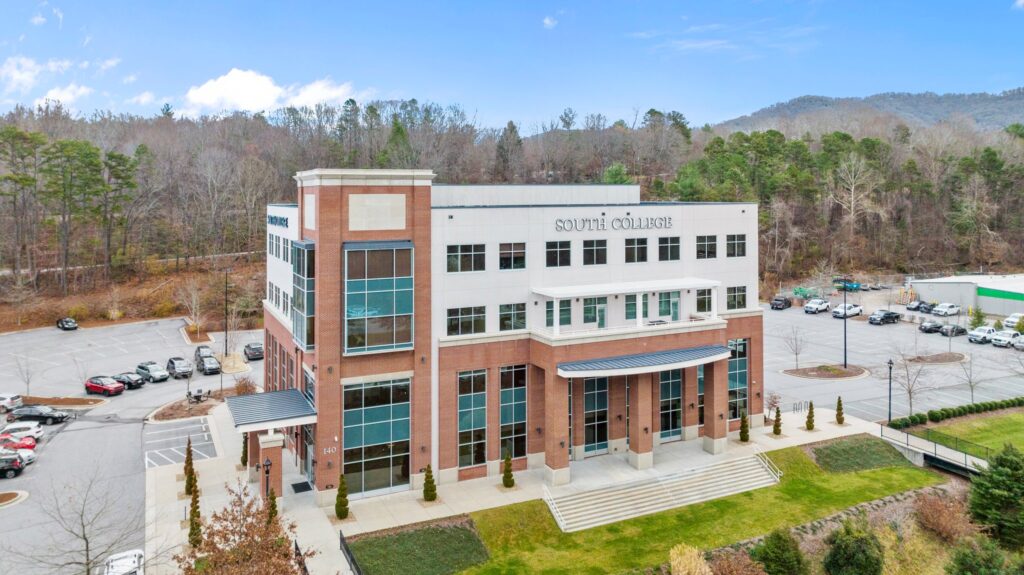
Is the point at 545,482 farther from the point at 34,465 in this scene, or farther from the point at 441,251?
the point at 34,465

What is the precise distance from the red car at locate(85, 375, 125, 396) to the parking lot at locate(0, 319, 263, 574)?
940mm

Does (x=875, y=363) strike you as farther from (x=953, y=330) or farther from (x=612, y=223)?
(x=612, y=223)

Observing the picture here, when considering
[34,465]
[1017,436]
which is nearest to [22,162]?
[34,465]

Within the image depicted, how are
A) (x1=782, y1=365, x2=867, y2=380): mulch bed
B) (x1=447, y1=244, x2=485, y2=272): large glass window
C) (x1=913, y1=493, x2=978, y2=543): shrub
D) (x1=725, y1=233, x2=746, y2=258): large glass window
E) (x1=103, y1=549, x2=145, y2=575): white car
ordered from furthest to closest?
(x1=782, y1=365, x2=867, y2=380): mulch bed
(x1=725, y1=233, x2=746, y2=258): large glass window
(x1=447, y1=244, x2=485, y2=272): large glass window
(x1=913, y1=493, x2=978, y2=543): shrub
(x1=103, y1=549, x2=145, y2=575): white car

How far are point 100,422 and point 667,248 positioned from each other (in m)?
35.3

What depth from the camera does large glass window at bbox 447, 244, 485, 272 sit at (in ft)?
97.5

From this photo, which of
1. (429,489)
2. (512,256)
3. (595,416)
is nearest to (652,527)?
(595,416)

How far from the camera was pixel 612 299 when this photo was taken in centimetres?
3284

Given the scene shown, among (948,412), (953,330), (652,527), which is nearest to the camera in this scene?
(652,527)

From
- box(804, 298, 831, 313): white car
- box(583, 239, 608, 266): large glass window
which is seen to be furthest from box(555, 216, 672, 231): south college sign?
box(804, 298, 831, 313): white car

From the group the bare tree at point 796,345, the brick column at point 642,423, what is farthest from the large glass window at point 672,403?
the bare tree at point 796,345

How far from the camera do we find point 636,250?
111ft

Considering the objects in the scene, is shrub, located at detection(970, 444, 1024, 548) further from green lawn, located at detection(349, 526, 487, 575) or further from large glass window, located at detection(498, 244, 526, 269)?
large glass window, located at detection(498, 244, 526, 269)

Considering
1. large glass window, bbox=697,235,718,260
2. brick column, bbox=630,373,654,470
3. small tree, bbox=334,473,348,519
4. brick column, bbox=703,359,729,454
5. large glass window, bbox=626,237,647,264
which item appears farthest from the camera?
large glass window, bbox=697,235,718,260
